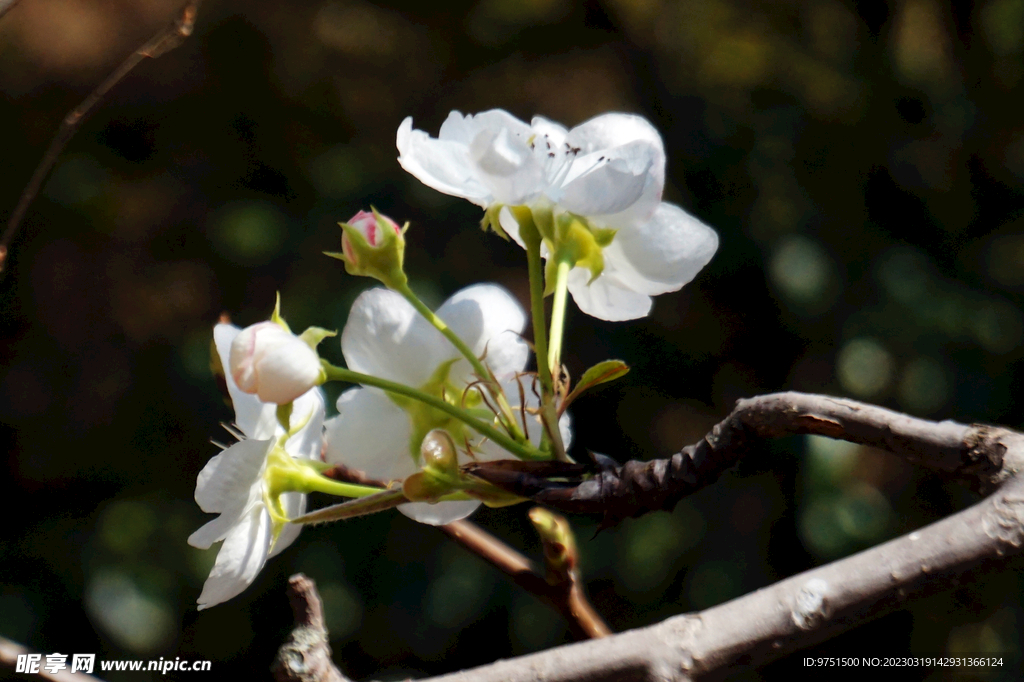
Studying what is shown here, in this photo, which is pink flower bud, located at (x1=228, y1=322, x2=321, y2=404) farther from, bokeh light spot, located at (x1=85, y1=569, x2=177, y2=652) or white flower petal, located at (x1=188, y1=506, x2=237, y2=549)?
bokeh light spot, located at (x1=85, y1=569, x2=177, y2=652)

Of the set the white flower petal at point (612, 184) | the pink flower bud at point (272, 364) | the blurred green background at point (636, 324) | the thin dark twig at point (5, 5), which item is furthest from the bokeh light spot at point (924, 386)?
the thin dark twig at point (5, 5)

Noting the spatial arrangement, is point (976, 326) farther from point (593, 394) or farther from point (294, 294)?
point (294, 294)

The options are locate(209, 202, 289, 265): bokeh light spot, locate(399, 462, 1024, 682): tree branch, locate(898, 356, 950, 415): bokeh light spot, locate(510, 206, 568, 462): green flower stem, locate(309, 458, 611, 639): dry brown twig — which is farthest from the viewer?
locate(209, 202, 289, 265): bokeh light spot

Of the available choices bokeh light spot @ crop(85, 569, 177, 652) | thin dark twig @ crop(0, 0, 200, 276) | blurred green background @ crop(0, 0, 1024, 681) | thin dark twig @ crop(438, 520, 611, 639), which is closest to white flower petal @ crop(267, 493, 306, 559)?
thin dark twig @ crop(438, 520, 611, 639)

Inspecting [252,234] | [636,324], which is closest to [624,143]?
[636,324]

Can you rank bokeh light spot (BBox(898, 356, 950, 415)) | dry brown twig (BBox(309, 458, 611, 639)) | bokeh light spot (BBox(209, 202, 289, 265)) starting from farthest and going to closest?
bokeh light spot (BBox(209, 202, 289, 265)) → bokeh light spot (BBox(898, 356, 950, 415)) → dry brown twig (BBox(309, 458, 611, 639))

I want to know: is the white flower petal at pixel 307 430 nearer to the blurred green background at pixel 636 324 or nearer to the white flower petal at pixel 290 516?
the white flower petal at pixel 290 516
